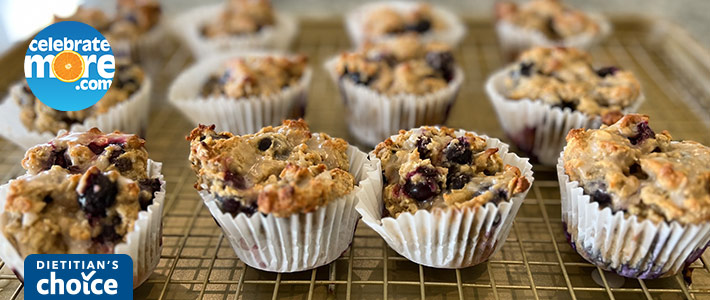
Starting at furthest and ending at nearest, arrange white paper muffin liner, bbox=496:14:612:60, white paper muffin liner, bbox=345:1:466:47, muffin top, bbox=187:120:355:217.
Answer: white paper muffin liner, bbox=345:1:466:47 → white paper muffin liner, bbox=496:14:612:60 → muffin top, bbox=187:120:355:217

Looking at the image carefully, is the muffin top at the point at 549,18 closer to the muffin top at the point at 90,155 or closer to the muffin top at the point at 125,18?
the muffin top at the point at 125,18

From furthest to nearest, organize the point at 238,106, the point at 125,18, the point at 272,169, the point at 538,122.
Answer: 1. the point at 125,18
2. the point at 238,106
3. the point at 538,122
4. the point at 272,169

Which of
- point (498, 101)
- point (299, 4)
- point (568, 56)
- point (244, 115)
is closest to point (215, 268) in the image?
point (244, 115)

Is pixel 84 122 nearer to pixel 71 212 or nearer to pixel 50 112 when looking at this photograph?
pixel 50 112

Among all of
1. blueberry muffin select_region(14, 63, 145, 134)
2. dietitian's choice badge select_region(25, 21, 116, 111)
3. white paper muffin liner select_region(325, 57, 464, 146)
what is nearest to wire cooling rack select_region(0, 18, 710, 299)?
white paper muffin liner select_region(325, 57, 464, 146)

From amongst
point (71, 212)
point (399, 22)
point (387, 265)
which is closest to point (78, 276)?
point (71, 212)

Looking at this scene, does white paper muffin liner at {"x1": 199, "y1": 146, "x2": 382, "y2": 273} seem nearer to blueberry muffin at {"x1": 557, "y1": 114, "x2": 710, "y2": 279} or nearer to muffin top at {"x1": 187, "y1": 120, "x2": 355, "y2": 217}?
muffin top at {"x1": 187, "y1": 120, "x2": 355, "y2": 217}

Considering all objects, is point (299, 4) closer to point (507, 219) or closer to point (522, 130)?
point (522, 130)
